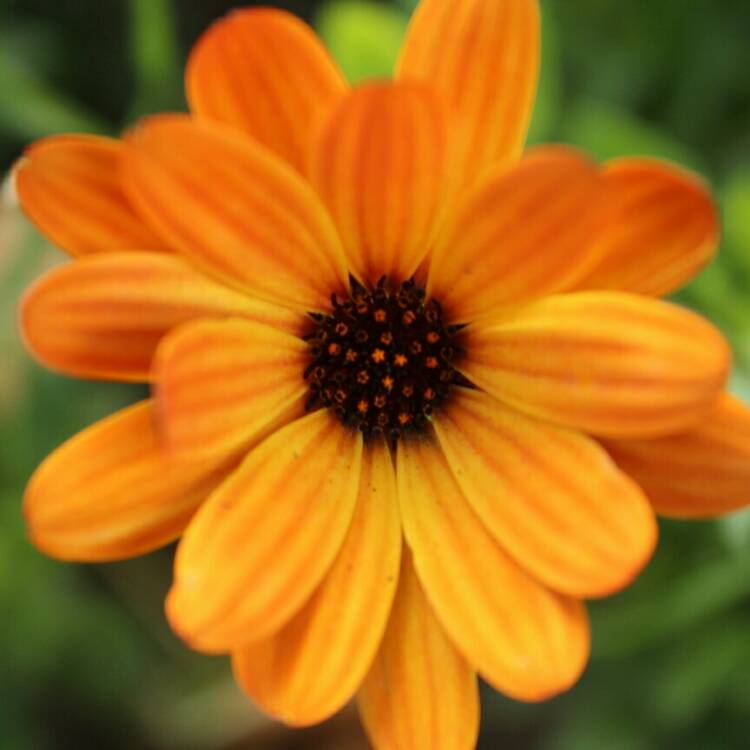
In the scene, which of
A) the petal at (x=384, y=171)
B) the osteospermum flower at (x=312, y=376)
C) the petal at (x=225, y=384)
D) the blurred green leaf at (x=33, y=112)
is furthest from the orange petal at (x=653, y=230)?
the blurred green leaf at (x=33, y=112)

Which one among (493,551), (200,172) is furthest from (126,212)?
(493,551)

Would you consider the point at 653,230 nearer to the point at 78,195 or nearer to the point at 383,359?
the point at 383,359

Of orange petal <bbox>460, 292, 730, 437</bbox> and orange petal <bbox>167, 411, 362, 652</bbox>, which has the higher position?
orange petal <bbox>460, 292, 730, 437</bbox>

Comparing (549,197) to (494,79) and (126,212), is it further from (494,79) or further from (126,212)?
(126,212)

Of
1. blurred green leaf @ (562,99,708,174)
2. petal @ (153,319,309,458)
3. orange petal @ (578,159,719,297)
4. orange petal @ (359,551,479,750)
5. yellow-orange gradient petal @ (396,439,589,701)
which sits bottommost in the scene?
orange petal @ (359,551,479,750)

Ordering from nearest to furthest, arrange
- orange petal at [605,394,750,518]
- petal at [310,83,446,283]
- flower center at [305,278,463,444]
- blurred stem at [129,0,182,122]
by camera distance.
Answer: petal at [310,83,446,283], orange petal at [605,394,750,518], flower center at [305,278,463,444], blurred stem at [129,0,182,122]

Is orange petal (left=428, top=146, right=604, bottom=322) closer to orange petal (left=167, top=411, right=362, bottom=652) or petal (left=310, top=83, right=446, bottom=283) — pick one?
petal (left=310, top=83, right=446, bottom=283)

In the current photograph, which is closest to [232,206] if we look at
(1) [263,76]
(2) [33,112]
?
(1) [263,76]

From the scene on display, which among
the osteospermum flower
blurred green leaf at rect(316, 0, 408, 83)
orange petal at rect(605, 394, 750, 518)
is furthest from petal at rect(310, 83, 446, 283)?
blurred green leaf at rect(316, 0, 408, 83)
